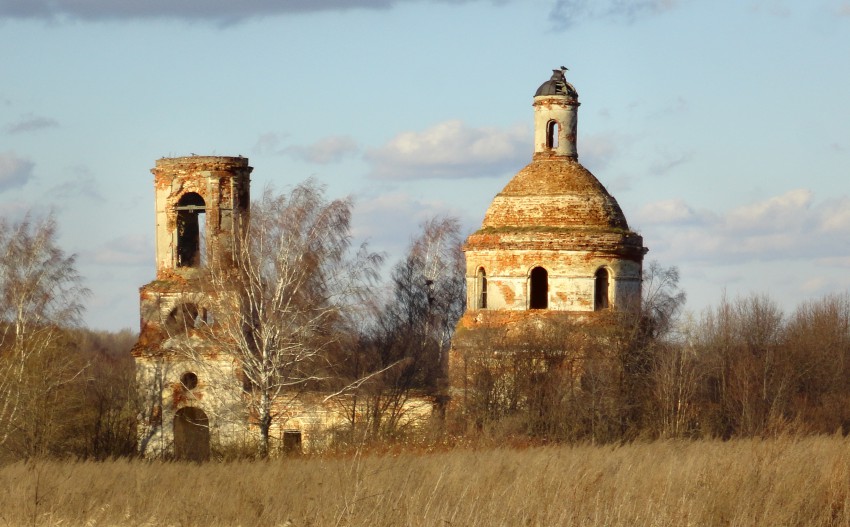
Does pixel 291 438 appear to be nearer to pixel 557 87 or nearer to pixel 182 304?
pixel 182 304

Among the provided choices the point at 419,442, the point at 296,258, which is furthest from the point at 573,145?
the point at 419,442

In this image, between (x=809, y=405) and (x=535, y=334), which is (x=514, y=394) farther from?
(x=809, y=405)

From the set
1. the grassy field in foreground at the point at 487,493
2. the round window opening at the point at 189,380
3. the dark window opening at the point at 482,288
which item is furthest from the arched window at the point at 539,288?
the grassy field in foreground at the point at 487,493

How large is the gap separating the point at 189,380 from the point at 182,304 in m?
1.33

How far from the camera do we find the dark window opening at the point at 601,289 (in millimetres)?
25656

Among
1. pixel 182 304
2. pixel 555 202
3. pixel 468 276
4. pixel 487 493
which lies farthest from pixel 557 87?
pixel 487 493

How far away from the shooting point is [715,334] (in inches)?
1297

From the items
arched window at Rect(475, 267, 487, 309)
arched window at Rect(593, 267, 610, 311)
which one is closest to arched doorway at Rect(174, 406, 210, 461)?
arched window at Rect(475, 267, 487, 309)

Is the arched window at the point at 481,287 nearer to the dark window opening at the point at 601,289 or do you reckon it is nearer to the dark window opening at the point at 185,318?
the dark window opening at the point at 601,289

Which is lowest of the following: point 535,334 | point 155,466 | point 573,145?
point 155,466

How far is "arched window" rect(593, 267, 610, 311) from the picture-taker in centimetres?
2563

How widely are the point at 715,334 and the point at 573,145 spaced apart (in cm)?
830

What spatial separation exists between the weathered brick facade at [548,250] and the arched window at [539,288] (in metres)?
0.02

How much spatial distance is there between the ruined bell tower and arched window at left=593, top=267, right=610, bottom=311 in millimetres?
6139
